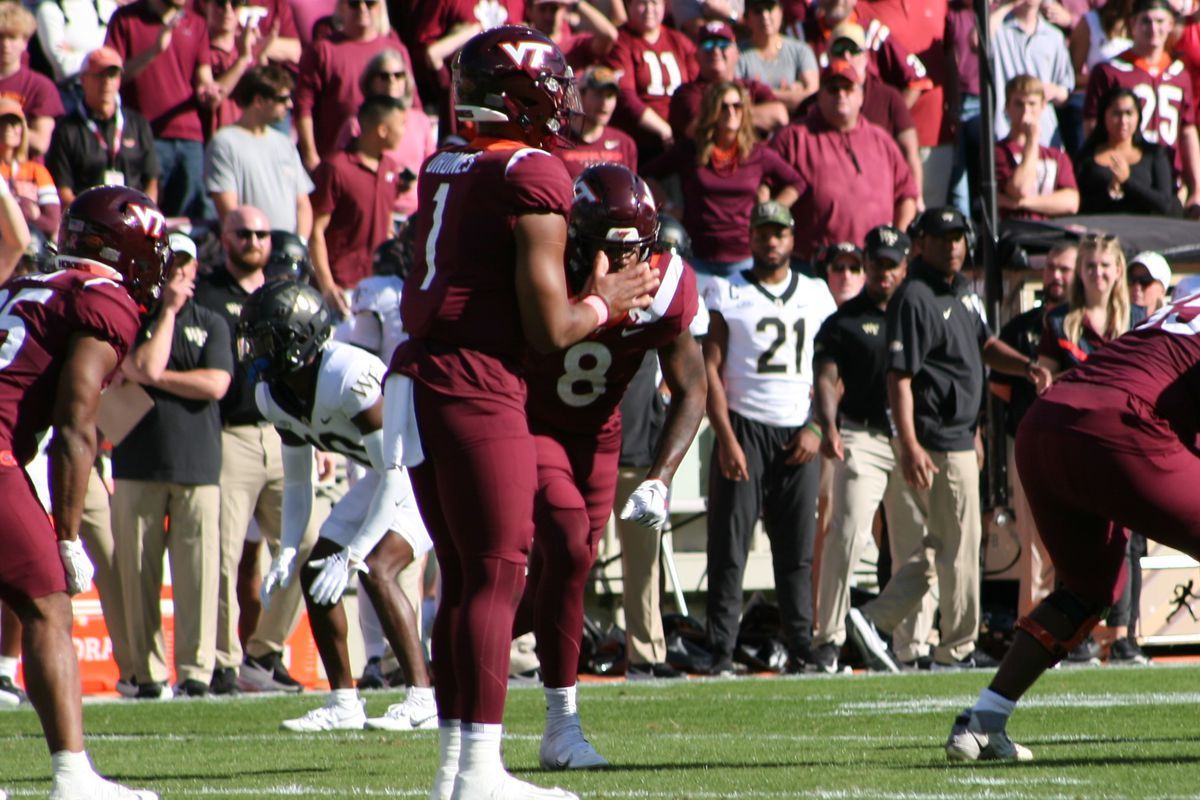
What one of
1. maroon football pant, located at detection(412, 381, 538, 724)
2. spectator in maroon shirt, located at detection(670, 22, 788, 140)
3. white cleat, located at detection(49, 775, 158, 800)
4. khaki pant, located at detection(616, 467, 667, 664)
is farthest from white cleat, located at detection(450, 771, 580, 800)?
spectator in maroon shirt, located at detection(670, 22, 788, 140)

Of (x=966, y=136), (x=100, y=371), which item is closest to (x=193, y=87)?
(x=966, y=136)

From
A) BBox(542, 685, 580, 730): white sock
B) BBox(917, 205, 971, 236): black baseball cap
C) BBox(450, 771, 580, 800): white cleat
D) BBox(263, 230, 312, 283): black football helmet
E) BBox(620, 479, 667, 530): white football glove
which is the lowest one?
BBox(542, 685, 580, 730): white sock

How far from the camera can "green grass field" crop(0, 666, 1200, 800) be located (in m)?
5.23

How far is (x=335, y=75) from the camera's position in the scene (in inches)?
495

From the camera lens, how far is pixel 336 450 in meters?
7.84

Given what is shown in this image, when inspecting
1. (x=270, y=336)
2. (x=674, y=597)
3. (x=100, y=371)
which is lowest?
(x=674, y=597)

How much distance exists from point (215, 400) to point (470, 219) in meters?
5.40

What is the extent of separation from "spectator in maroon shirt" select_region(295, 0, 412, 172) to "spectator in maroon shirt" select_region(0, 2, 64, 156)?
1.64 meters

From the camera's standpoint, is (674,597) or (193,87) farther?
(193,87)

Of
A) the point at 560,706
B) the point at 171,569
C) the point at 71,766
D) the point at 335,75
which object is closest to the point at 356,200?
the point at 335,75

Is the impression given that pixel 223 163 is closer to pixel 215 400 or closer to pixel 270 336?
pixel 215 400

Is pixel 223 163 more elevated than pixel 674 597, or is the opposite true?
pixel 223 163

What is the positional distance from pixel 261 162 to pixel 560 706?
252 inches

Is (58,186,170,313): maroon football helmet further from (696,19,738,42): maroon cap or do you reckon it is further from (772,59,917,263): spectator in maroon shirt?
(696,19,738,42): maroon cap
